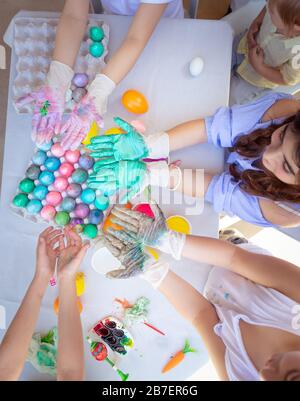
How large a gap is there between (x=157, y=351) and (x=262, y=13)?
0.91 meters

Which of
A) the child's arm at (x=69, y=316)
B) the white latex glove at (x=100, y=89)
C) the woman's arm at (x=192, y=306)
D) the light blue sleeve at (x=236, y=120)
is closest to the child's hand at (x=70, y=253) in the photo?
the child's arm at (x=69, y=316)

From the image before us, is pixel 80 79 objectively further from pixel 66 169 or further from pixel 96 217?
pixel 96 217

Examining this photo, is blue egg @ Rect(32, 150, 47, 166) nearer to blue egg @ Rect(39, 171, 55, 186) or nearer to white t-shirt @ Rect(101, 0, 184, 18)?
blue egg @ Rect(39, 171, 55, 186)

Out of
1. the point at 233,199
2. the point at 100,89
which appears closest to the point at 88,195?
the point at 100,89

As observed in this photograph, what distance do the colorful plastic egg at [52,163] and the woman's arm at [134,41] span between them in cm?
24

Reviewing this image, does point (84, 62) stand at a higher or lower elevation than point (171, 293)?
higher

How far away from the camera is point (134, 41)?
3.14 feet

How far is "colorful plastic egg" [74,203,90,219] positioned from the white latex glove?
0.77 ft

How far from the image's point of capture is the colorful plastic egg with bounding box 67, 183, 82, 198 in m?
0.97

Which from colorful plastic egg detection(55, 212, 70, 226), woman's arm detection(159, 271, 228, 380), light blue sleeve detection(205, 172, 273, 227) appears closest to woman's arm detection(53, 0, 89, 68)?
colorful plastic egg detection(55, 212, 70, 226)

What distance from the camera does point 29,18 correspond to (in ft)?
3.36

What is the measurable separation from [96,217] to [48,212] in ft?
0.38
